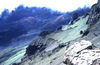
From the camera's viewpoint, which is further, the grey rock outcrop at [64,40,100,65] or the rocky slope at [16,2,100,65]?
the rocky slope at [16,2,100,65]

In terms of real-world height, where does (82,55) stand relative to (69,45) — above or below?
below

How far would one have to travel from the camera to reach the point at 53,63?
3488 cm

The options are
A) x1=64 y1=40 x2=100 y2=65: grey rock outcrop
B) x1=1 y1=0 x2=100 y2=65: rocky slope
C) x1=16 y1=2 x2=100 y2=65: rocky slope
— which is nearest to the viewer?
x1=64 y1=40 x2=100 y2=65: grey rock outcrop

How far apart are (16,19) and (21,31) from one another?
31.9m

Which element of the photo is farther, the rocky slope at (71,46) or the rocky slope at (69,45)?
the rocky slope at (69,45)

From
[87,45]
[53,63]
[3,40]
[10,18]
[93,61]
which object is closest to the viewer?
[93,61]

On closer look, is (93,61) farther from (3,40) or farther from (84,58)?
(3,40)

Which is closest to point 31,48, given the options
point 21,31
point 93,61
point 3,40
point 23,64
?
point 23,64

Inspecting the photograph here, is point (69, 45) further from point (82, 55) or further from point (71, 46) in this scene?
point (82, 55)

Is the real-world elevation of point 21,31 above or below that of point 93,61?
above

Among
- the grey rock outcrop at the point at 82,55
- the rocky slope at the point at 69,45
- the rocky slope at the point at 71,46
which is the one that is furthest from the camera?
the rocky slope at the point at 69,45

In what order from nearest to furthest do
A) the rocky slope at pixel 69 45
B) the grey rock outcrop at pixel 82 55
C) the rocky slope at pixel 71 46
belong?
the grey rock outcrop at pixel 82 55
the rocky slope at pixel 71 46
the rocky slope at pixel 69 45

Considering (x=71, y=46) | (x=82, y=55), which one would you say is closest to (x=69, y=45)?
(x=71, y=46)

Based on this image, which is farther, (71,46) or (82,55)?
(71,46)
